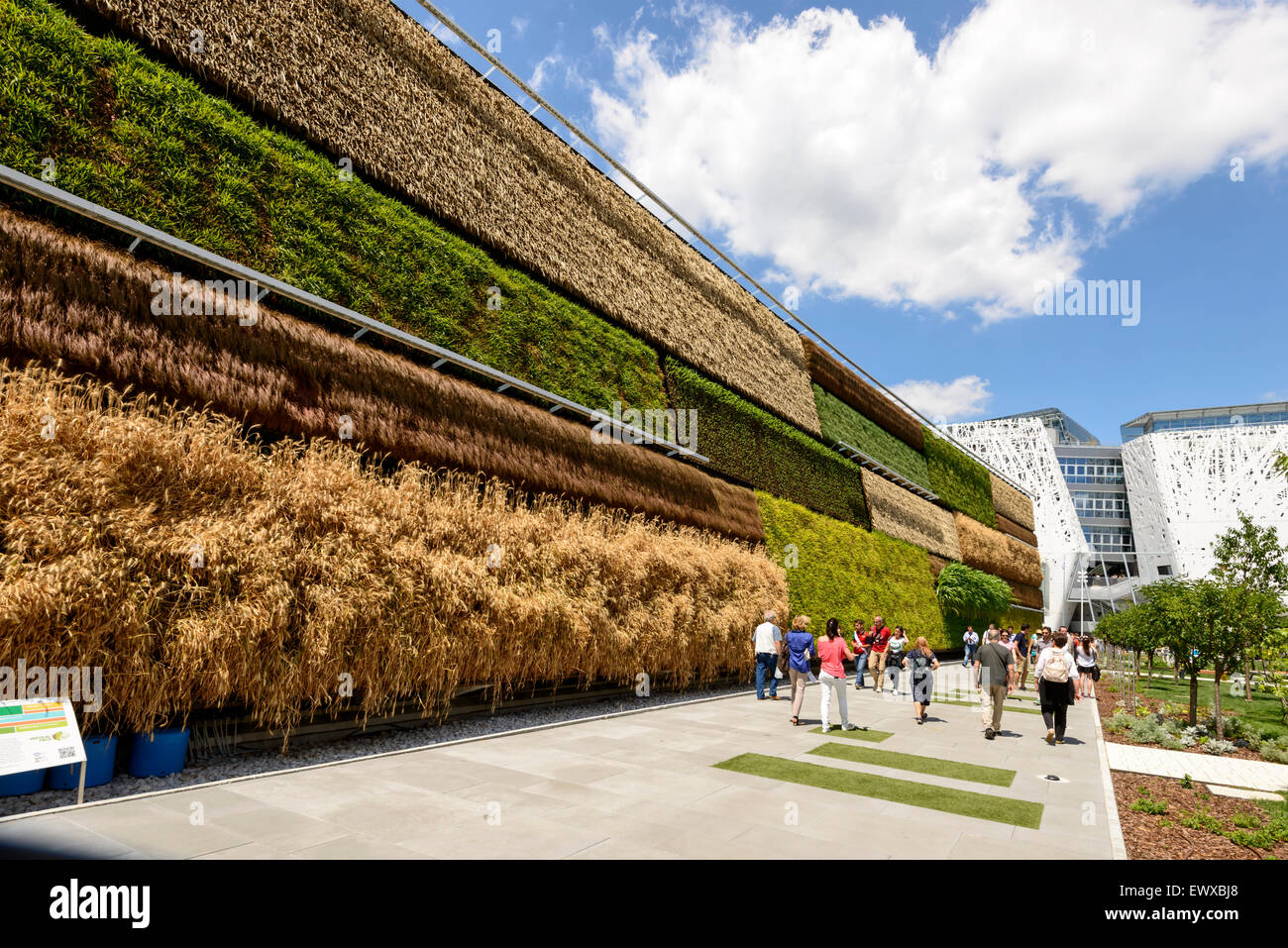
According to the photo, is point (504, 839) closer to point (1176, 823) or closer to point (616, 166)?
point (1176, 823)

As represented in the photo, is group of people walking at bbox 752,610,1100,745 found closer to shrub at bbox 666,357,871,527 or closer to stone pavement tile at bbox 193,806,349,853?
shrub at bbox 666,357,871,527

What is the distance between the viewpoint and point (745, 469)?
65.9 feet

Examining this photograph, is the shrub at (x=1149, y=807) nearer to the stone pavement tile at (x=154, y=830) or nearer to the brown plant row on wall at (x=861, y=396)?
the stone pavement tile at (x=154, y=830)

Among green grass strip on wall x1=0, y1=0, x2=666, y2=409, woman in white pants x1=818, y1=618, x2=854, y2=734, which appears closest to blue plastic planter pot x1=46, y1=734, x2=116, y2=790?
green grass strip on wall x1=0, y1=0, x2=666, y2=409

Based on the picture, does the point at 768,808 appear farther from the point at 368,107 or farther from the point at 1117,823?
the point at 368,107

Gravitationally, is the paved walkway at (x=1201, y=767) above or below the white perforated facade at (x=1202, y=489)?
below

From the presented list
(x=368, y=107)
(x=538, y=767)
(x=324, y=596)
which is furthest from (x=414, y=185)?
(x=538, y=767)

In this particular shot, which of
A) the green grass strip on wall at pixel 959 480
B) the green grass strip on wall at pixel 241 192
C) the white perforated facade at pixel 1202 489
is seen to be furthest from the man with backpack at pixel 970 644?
the white perforated facade at pixel 1202 489

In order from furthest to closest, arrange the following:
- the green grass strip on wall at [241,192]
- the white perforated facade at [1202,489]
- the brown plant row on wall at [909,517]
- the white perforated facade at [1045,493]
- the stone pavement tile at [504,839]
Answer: the white perforated facade at [1202,489] < the white perforated facade at [1045,493] < the brown plant row on wall at [909,517] < the green grass strip on wall at [241,192] < the stone pavement tile at [504,839]

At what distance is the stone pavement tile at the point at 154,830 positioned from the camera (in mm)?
4188

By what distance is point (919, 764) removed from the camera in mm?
8258

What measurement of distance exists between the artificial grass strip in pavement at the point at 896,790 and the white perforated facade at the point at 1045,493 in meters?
52.5

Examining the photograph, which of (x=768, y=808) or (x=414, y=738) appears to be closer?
(x=768, y=808)

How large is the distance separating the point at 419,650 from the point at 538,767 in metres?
2.00
